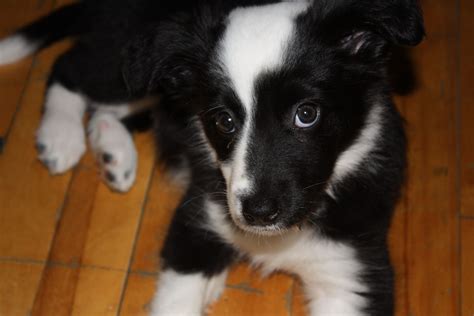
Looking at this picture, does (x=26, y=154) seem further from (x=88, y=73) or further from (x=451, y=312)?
(x=451, y=312)

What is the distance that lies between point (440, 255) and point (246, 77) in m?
1.29

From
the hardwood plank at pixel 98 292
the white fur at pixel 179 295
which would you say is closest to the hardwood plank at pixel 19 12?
the hardwood plank at pixel 98 292

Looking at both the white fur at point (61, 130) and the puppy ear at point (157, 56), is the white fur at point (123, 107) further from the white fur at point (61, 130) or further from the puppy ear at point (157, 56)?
the puppy ear at point (157, 56)

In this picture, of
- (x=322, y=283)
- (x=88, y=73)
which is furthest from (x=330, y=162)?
(x=88, y=73)

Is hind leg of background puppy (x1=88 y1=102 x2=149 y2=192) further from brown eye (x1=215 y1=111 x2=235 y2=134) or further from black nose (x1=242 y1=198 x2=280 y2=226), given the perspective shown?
black nose (x1=242 y1=198 x2=280 y2=226)

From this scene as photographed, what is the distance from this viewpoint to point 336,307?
2.84 meters

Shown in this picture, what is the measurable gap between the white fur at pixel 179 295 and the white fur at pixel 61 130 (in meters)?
0.81

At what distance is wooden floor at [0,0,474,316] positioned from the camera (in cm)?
305

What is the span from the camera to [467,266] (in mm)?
3074

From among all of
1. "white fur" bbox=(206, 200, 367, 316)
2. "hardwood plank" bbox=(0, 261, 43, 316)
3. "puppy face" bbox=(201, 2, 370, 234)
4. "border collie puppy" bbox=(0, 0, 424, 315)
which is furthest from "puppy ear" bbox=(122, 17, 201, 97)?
"hardwood plank" bbox=(0, 261, 43, 316)

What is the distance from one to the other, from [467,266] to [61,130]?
6.27 ft

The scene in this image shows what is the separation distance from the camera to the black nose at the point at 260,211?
2.41m

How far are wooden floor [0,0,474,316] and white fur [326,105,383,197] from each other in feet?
1.78

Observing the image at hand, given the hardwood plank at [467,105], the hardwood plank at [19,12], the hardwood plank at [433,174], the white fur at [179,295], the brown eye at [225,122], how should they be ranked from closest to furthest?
the brown eye at [225,122] → the white fur at [179,295] → the hardwood plank at [433,174] → the hardwood plank at [467,105] → the hardwood plank at [19,12]
